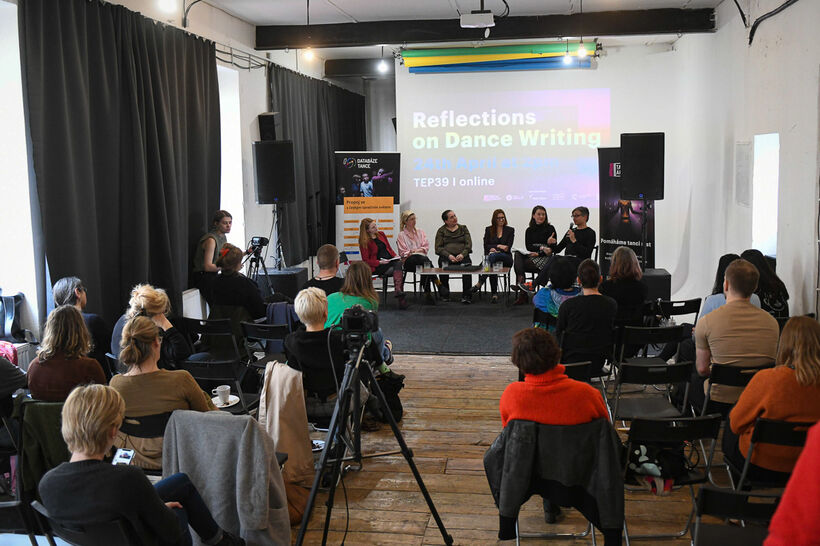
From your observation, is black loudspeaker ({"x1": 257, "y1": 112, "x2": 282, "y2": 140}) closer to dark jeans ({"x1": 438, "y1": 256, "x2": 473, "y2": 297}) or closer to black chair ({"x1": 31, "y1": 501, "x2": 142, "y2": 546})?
dark jeans ({"x1": 438, "y1": 256, "x2": 473, "y2": 297})

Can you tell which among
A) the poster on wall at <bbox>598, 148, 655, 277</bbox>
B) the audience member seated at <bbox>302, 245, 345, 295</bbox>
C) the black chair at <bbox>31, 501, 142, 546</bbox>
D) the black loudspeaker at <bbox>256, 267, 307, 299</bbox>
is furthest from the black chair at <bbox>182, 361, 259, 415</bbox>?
the poster on wall at <bbox>598, 148, 655, 277</bbox>

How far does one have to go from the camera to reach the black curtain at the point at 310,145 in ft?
33.1

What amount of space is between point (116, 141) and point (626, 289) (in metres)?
4.06

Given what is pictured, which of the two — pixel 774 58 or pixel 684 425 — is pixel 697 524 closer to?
pixel 684 425

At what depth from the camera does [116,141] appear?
6121 millimetres

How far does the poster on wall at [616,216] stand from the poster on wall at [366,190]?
2.72 metres

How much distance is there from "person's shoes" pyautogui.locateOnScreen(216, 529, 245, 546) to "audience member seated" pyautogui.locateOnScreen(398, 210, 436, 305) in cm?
651

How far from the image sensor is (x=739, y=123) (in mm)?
7863

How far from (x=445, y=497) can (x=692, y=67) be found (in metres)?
7.98

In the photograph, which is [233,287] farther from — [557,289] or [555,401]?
[555,401]

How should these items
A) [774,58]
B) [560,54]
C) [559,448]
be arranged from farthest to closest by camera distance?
[560,54] < [774,58] < [559,448]

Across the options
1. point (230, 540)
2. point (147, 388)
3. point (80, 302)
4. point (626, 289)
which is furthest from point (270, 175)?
point (230, 540)

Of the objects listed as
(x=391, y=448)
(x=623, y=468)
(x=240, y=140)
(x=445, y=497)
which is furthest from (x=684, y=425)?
(x=240, y=140)

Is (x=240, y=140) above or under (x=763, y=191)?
above
